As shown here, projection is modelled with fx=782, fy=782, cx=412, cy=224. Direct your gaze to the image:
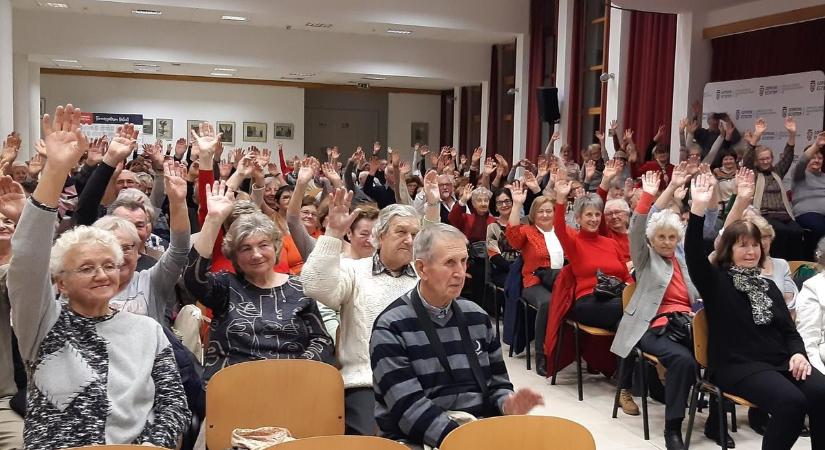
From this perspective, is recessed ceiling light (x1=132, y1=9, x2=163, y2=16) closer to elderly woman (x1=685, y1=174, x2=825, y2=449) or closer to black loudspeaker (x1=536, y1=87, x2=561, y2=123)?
black loudspeaker (x1=536, y1=87, x2=561, y2=123)

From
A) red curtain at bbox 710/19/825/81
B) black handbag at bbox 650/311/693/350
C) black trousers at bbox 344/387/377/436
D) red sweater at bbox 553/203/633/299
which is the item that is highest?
red curtain at bbox 710/19/825/81

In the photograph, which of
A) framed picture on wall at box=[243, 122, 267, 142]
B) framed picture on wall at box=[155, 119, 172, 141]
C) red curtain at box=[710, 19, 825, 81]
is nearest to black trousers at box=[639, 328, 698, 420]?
red curtain at box=[710, 19, 825, 81]

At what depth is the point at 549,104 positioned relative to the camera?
1288 centimetres

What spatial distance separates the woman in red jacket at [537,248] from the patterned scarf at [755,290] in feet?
6.71

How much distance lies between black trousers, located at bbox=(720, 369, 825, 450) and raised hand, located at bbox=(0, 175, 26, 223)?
3.43 meters

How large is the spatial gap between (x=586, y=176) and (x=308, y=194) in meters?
5.08

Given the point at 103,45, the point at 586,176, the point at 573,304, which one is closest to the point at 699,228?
the point at 573,304

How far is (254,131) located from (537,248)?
13.0 metres

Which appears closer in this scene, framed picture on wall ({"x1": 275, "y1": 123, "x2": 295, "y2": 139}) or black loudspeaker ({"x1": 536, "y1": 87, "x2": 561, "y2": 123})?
black loudspeaker ({"x1": 536, "y1": 87, "x2": 561, "y2": 123})

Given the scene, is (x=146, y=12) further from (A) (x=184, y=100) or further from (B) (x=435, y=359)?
(B) (x=435, y=359)

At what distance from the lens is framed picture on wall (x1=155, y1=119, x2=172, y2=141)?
17.5 meters

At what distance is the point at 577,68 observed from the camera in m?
12.9

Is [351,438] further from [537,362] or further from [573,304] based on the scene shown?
[537,362]

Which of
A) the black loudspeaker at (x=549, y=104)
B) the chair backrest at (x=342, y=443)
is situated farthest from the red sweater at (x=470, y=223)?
the black loudspeaker at (x=549, y=104)
